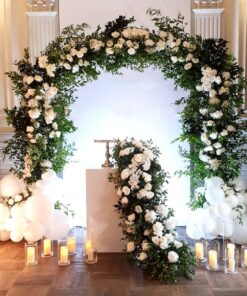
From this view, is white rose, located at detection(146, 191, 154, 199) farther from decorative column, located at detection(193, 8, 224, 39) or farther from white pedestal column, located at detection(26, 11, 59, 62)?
white pedestal column, located at detection(26, 11, 59, 62)

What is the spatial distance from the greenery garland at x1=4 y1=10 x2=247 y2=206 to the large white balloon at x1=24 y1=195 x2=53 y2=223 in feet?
0.88

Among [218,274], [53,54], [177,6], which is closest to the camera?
[218,274]

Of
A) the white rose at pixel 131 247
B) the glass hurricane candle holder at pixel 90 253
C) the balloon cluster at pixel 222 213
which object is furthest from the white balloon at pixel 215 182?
the glass hurricane candle holder at pixel 90 253

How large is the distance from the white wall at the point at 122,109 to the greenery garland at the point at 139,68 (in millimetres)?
900

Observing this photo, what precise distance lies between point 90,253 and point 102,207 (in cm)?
51

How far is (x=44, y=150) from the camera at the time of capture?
184 inches

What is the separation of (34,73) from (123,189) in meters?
1.65

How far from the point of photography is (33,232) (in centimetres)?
468

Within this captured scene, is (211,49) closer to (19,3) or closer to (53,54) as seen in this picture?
(53,54)

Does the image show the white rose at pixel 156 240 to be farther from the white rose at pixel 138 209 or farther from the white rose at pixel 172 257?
the white rose at pixel 138 209

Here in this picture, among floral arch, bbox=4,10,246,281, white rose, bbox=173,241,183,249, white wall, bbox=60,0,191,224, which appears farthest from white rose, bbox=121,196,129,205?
white wall, bbox=60,0,191,224

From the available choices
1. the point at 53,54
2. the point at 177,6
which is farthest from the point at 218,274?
the point at 177,6

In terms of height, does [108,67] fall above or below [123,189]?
above

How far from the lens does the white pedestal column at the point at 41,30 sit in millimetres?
5625
